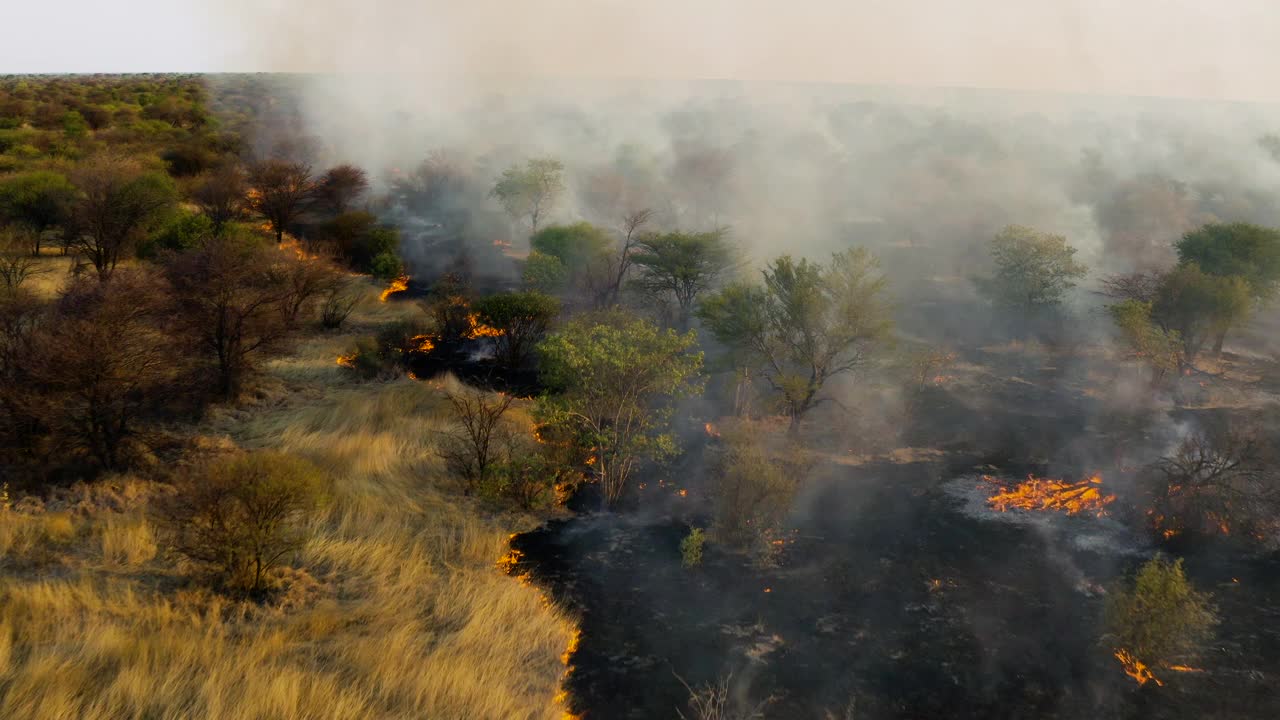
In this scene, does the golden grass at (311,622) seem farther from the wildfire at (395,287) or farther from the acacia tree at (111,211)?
the wildfire at (395,287)

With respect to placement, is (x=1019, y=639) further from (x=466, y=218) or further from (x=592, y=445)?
(x=466, y=218)

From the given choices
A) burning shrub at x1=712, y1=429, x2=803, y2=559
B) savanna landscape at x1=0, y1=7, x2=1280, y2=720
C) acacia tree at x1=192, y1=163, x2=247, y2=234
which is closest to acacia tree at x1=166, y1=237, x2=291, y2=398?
savanna landscape at x1=0, y1=7, x2=1280, y2=720

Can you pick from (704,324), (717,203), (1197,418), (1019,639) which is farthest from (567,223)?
(1019,639)

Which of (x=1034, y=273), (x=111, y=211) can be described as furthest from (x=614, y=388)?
(x=1034, y=273)

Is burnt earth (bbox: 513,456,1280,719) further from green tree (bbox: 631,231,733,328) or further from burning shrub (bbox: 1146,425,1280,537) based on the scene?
green tree (bbox: 631,231,733,328)

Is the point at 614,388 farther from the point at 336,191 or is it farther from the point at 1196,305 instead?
the point at 336,191

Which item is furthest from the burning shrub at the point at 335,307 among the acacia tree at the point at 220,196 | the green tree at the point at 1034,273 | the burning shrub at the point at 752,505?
the green tree at the point at 1034,273
